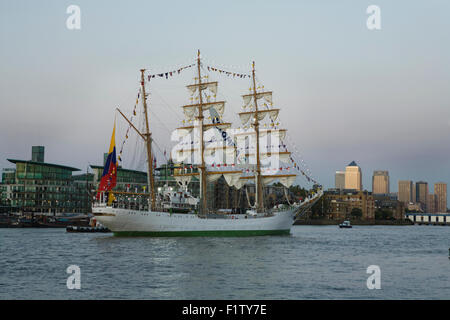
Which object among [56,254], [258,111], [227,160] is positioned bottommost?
[56,254]

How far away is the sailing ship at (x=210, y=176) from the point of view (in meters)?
81.9

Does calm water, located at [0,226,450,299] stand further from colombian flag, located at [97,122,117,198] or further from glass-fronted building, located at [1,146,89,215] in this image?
glass-fronted building, located at [1,146,89,215]

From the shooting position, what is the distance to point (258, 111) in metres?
99.9

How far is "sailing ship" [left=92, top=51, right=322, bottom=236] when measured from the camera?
81875 millimetres

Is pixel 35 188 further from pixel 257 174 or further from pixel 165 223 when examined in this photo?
pixel 165 223

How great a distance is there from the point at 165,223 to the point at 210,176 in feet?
51.8

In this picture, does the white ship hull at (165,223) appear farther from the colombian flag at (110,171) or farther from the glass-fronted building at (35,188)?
the glass-fronted building at (35,188)

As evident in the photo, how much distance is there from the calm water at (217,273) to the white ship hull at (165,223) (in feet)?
53.5

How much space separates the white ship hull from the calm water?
53.5 feet

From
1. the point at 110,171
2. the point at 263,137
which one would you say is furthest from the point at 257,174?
the point at 110,171

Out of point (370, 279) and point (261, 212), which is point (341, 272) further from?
point (261, 212)

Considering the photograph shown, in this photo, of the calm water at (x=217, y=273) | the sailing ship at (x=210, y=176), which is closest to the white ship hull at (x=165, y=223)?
the sailing ship at (x=210, y=176)

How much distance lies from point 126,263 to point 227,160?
49.4 metres
